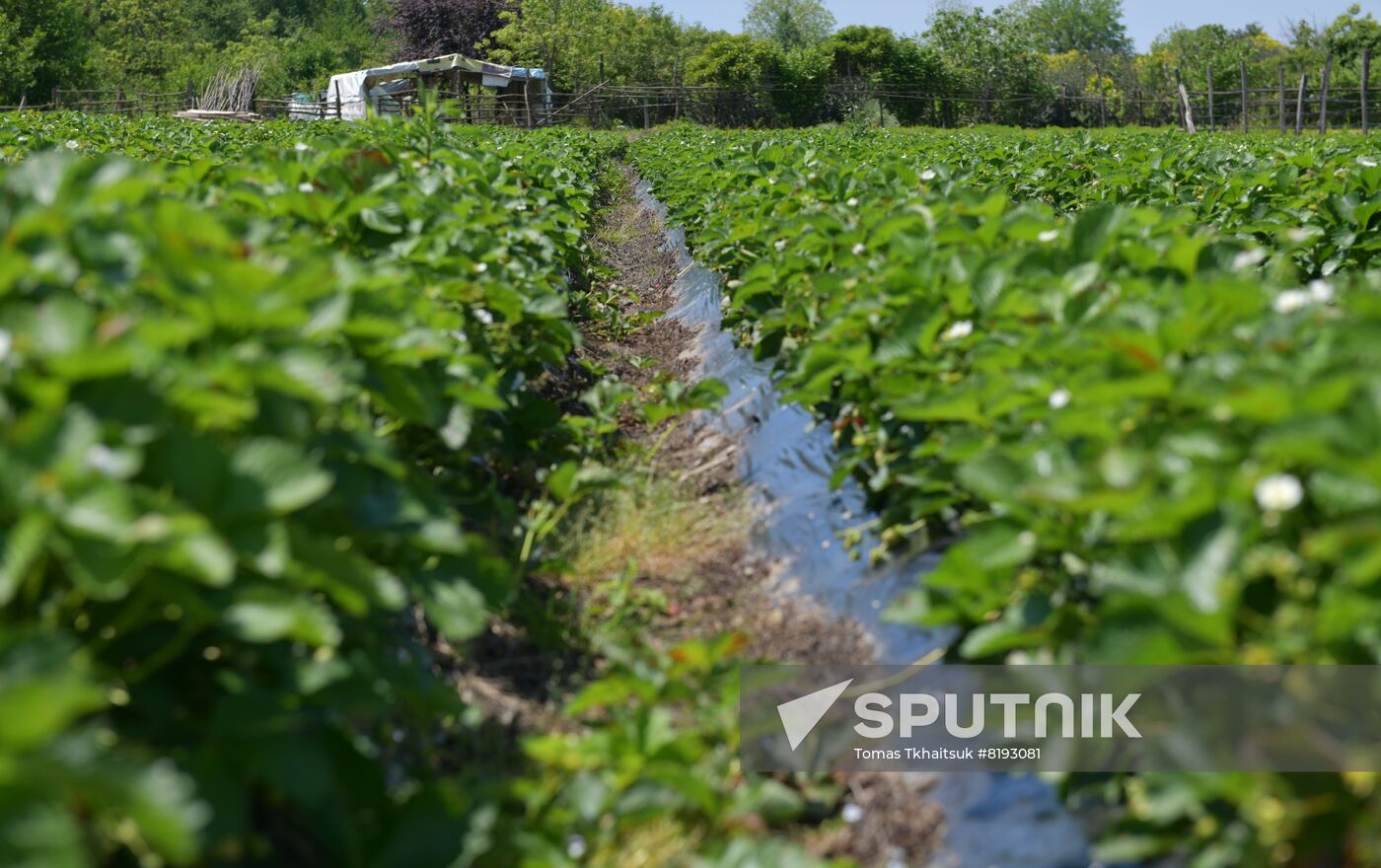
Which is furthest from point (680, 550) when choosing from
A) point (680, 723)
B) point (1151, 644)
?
point (1151, 644)

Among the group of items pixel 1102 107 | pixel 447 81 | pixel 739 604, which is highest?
pixel 447 81

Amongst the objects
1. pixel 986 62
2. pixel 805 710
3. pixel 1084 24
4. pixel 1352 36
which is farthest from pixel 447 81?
pixel 1084 24

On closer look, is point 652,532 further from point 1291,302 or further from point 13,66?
point 13,66

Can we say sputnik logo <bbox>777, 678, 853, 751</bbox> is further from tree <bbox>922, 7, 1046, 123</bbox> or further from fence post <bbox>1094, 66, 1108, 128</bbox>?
tree <bbox>922, 7, 1046, 123</bbox>

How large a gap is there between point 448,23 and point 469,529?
54.4 m

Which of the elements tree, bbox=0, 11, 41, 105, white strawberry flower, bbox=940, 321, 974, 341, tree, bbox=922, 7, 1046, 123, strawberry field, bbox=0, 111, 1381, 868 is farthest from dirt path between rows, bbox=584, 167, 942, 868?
tree, bbox=922, 7, 1046, 123

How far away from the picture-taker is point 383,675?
75.7 inches

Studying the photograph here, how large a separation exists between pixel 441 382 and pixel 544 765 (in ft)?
3.35

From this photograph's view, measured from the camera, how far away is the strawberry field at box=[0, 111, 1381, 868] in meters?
1.55

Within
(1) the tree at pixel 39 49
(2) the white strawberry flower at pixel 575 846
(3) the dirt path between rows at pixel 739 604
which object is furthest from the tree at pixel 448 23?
(2) the white strawberry flower at pixel 575 846

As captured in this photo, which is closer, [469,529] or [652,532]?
[469,529]

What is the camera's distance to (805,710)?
278 centimetres

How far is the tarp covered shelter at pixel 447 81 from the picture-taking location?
38844mm

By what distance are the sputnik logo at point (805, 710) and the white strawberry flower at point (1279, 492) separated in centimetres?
129
